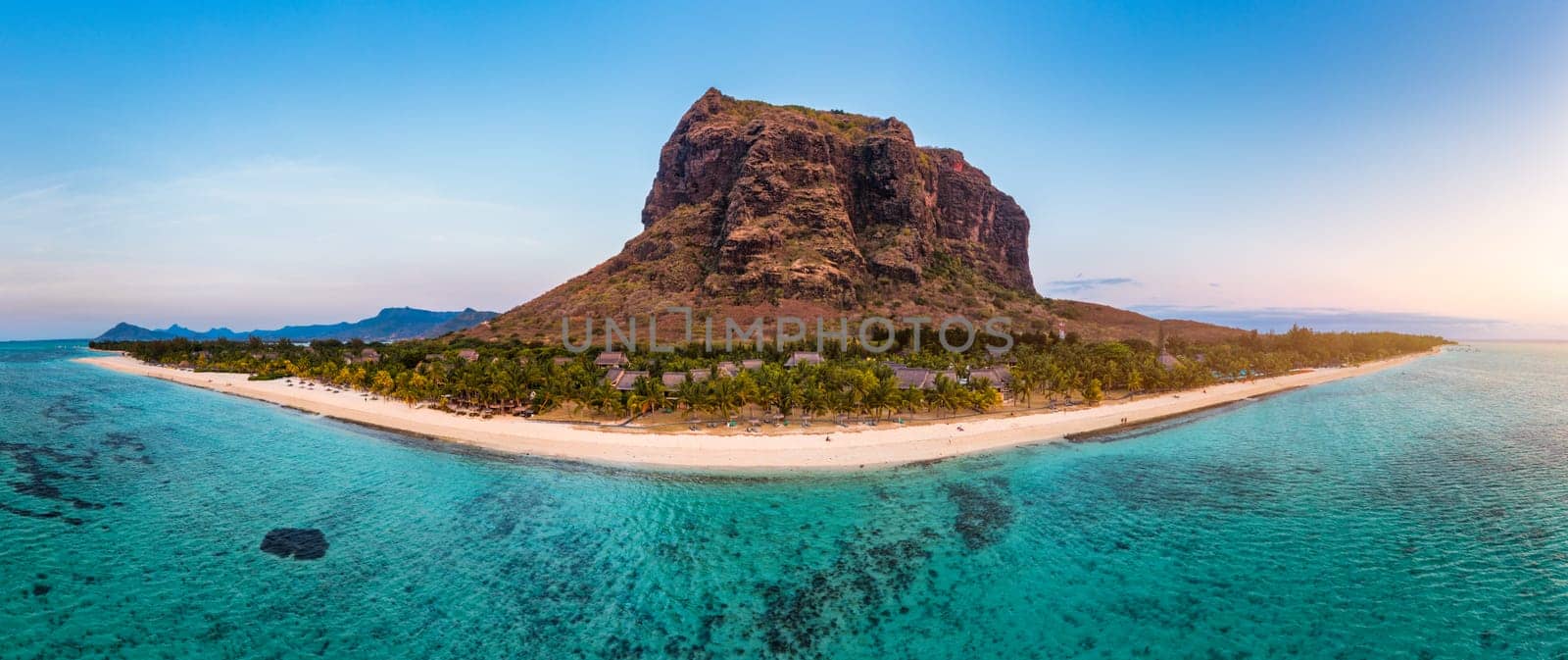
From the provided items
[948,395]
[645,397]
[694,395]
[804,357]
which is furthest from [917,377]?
[645,397]

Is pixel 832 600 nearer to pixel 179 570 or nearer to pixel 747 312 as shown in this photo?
pixel 179 570

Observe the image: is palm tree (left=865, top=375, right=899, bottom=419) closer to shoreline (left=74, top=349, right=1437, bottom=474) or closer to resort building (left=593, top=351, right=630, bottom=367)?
shoreline (left=74, top=349, right=1437, bottom=474)

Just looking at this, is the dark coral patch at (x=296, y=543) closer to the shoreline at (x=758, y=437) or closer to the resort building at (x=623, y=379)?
the shoreline at (x=758, y=437)

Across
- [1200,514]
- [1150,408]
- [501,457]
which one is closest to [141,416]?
[501,457]

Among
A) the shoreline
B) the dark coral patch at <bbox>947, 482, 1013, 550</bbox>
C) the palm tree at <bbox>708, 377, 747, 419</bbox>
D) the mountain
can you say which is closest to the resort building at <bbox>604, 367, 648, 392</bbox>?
the shoreline

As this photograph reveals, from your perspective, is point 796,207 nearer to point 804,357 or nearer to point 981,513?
point 804,357

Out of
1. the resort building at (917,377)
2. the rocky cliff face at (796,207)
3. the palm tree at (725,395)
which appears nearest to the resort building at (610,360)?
the palm tree at (725,395)

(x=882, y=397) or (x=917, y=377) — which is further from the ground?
(x=917, y=377)
